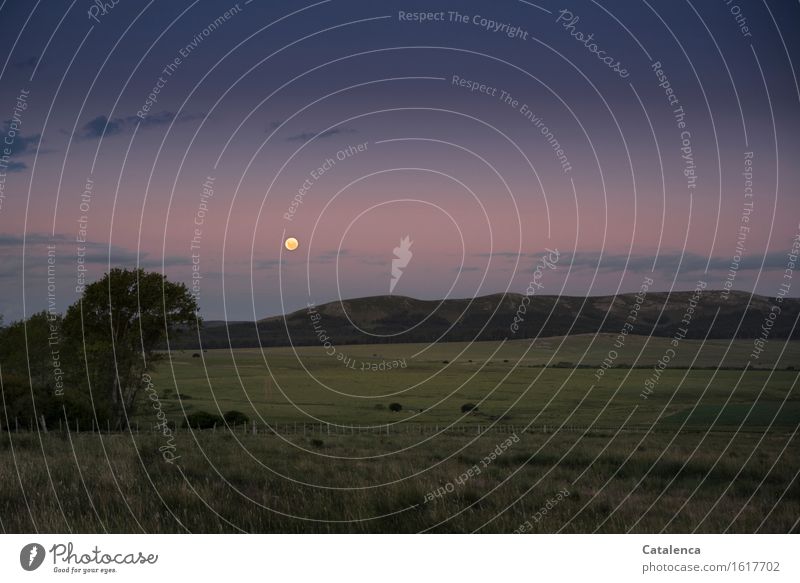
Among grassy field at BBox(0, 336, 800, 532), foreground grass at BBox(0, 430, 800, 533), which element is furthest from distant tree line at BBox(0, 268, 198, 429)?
foreground grass at BBox(0, 430, 800, 533)

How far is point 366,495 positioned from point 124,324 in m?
25.1

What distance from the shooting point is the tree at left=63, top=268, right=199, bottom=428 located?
Answer: 32.4 m

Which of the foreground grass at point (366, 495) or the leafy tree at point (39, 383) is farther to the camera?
the leafy tree at point (39, 383)

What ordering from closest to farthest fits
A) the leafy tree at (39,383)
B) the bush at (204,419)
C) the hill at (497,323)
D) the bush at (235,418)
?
the leafy tree at (39,383)
the bush at (204,419)
the bush at (235,418)
the hill at (497,323)

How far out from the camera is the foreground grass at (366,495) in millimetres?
10344

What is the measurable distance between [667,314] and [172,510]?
9649cm

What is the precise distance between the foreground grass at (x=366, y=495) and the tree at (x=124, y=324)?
17924 mm

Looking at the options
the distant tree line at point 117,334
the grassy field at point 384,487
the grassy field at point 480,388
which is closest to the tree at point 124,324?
the distant tree line at point 117,334

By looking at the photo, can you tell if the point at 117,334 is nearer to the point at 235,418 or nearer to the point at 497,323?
the point at 235,418

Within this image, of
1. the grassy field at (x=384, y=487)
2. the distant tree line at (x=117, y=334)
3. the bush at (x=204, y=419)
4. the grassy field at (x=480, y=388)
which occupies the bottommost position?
the grassy field at (x=480, y=388)

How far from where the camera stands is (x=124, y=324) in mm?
33750

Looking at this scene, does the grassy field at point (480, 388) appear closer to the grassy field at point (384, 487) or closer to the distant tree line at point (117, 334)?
the distant tree line at point (117, 334)

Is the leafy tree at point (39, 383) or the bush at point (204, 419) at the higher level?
the leafy tree at point (39, 383)
